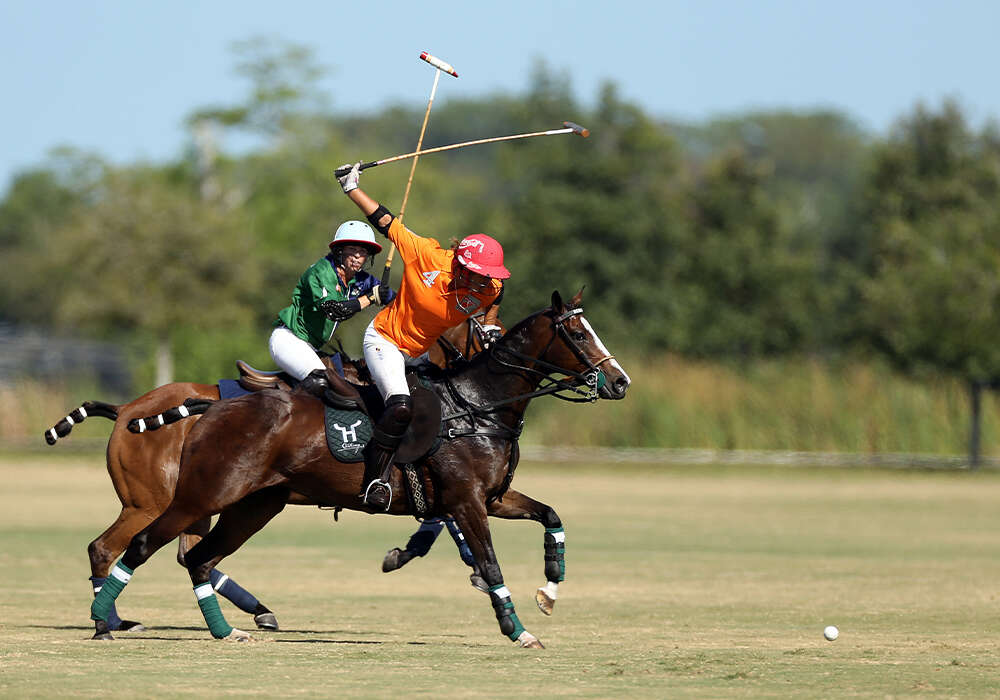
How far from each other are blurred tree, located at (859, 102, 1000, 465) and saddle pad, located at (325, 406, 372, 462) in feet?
79.6

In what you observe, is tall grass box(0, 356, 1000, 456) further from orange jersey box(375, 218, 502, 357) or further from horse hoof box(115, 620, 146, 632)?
orange jersey box(375, 218, 502, 357)

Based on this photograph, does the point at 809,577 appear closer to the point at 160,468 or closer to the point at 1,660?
the point at 160,468

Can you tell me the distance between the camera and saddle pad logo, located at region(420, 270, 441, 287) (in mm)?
10547

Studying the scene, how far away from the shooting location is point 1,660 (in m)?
9.20

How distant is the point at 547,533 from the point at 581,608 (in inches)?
98.8

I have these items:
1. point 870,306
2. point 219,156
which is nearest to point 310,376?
point 870,306

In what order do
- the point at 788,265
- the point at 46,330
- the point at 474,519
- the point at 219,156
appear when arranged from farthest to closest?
the point at 46,330 → the point at 219,156 → the point at 788,265 → the point at 474,519

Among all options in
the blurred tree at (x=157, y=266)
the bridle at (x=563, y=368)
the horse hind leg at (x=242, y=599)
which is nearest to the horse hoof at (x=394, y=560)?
the horse hind leg at (x=242, y=599)

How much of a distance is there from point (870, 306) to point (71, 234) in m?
23.7

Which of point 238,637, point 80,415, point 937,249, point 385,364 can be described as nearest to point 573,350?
point 385,364

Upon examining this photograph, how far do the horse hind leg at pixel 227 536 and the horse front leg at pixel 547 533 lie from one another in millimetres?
1413

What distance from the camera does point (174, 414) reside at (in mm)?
11062

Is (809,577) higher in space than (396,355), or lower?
lower

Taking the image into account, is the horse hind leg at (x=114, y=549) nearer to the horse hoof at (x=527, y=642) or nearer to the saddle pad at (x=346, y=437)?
the saddle pad at (x=346, y=437)
